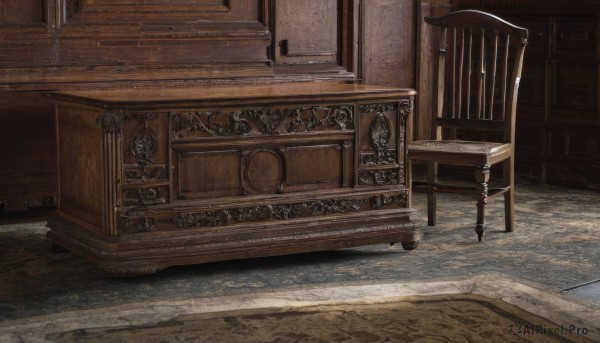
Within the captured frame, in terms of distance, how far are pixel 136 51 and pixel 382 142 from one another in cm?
153

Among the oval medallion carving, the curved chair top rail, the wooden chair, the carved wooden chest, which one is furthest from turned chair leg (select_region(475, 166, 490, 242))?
the oval medallion carving

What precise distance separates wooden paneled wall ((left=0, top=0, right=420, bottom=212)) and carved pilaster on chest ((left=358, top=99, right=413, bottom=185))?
50.2 inches

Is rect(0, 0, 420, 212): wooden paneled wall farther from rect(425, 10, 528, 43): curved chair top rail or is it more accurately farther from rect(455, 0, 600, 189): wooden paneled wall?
rect(455, 0, 600, 189): wooden paneled wall

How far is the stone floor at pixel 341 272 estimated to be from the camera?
13.0 ft

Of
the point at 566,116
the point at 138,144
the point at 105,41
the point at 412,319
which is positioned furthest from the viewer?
the point at 566,116

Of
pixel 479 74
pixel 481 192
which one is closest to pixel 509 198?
pixel 481 192

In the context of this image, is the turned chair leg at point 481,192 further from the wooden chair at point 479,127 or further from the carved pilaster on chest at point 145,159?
the carved pilaster on chest at point 145,159

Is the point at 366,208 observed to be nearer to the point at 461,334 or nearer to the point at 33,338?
the point at 461,334

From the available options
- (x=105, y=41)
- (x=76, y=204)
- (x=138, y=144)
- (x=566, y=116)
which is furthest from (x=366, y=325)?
(x=566, y=116)

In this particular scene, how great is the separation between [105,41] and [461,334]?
9.04 ft

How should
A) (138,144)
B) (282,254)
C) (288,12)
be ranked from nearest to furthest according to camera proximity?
(138,144) < (282,254) < (288,12)

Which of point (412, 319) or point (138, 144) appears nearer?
point (412, 319)

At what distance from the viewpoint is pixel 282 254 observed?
454 centimetres

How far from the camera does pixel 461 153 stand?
4.96 meters
